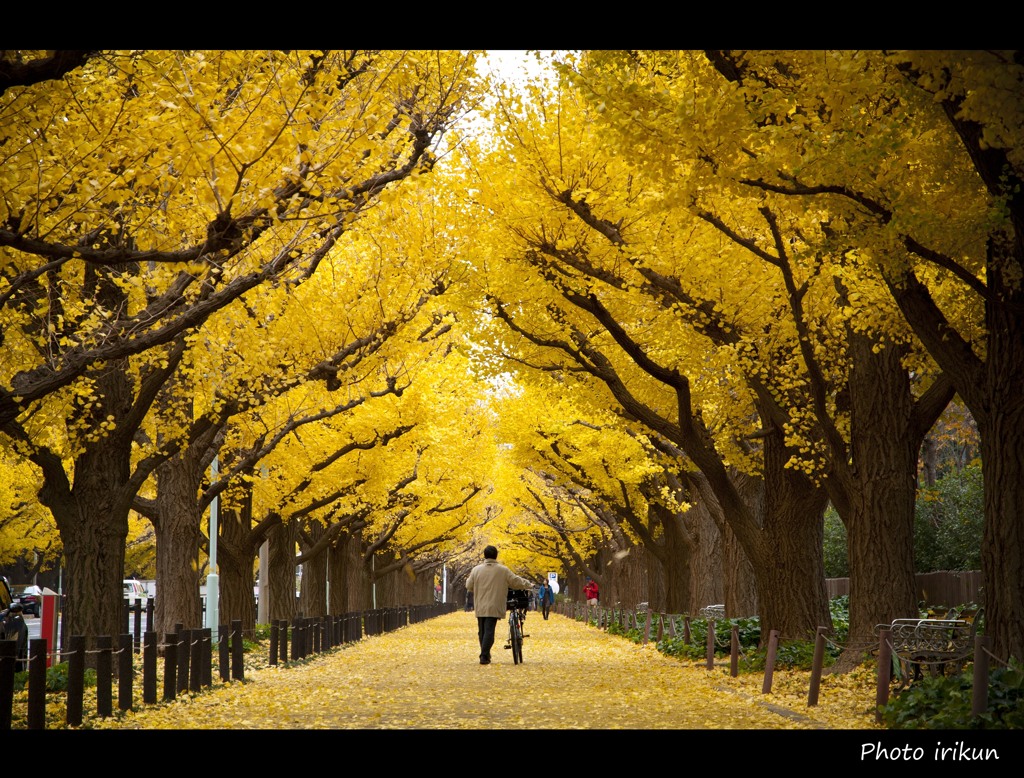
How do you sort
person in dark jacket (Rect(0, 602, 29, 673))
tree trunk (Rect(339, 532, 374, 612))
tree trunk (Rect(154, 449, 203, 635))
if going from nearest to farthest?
1. person in dark jacket (Rect(0, 602, 29, 673))
2. tree trunk (Rect(154, 449, 203, 635))
3. tree trunk (Rect(339, 532, 374, 612))

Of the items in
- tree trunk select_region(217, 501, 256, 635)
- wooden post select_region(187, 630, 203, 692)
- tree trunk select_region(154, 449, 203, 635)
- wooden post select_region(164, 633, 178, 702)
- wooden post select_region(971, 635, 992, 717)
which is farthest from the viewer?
tree trunk select_region(217, 501, 256, 635)

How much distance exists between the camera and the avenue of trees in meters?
9.57

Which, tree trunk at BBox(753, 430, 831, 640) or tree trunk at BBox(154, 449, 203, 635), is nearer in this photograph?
tree trunk at BBox(753, 430, 831, 640)

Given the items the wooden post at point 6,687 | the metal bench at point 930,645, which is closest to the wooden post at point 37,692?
the wooden post at point 6,687

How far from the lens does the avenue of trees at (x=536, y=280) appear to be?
377 inches

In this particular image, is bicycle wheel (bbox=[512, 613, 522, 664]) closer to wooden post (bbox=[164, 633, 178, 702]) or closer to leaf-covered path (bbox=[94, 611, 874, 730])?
leaf-covered path (bbox=[94, 611, 874, 730])

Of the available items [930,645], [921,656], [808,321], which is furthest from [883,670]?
[808,321]

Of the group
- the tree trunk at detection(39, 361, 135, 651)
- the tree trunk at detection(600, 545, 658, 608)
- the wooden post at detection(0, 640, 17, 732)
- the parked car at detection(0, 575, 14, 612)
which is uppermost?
the tree trunk at detection(39, 361, 135, 651)

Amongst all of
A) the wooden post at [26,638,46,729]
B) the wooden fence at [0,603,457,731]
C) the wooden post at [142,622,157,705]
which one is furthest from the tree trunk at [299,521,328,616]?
the wooden post at [26,638,46,729]

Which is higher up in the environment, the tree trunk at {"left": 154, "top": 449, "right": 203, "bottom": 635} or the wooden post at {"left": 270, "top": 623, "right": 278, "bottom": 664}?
the tree trunk at {"left": 154, "top": 449, "right": 203, "bottom": 635}

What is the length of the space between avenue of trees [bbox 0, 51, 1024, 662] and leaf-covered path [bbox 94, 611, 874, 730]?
1.86m

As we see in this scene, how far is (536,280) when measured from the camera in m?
16.4

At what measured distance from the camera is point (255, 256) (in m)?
15.0

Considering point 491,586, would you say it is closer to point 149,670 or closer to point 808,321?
point 808,321
